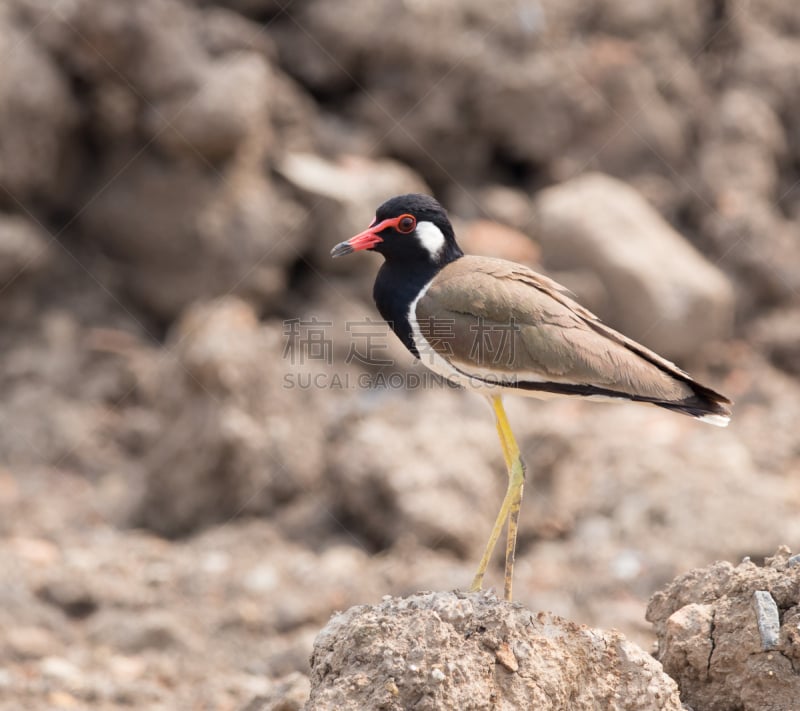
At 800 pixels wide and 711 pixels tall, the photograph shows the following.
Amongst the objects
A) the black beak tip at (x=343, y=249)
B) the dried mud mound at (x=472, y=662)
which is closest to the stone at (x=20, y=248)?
the black beak tip at (x=343, y=249)

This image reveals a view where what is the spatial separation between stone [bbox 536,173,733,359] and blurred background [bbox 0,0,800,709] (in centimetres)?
3

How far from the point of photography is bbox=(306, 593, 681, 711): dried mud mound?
366 cm

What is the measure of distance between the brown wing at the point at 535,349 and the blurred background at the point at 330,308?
2.84 m

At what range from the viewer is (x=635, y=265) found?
34.8 feet

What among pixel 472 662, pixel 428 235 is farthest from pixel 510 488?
pixel 472 662

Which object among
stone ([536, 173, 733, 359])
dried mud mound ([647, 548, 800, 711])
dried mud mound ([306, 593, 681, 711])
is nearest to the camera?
dried mud mound ([306, 593, 681, 711])

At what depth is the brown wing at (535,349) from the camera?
5.06 meters

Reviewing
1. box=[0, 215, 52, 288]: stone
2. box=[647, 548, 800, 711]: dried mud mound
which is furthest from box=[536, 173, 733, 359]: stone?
box=[647, 548, 800, 711]: dried mud mound

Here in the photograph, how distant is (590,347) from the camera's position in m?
5.12

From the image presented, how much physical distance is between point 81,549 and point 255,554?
1.41 metres

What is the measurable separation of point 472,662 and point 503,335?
1814 mm

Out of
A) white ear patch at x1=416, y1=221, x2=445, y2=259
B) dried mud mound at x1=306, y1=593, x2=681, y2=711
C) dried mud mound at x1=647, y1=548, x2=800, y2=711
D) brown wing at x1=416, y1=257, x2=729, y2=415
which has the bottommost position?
dried mud mound at x1=306, y1=593, x2=681, y2=711

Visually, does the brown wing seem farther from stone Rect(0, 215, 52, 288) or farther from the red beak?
stone Rect(0, 215, 52, 288)

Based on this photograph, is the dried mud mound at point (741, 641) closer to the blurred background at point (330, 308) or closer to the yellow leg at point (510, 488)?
the yellow leg at point (510, 488)
